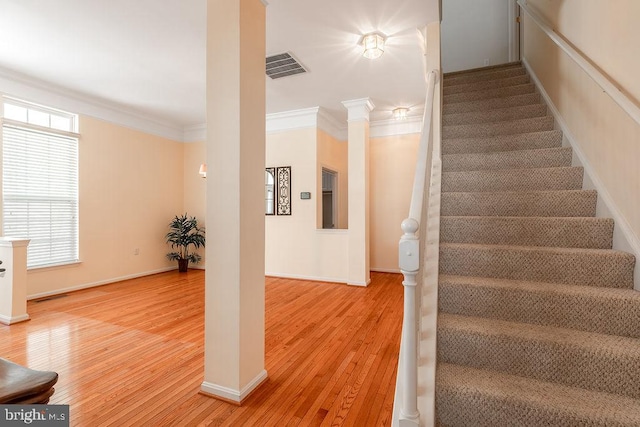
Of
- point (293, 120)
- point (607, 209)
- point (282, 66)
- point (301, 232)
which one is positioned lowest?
point (301, 232)

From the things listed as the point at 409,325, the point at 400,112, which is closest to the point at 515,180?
the point at 409,325

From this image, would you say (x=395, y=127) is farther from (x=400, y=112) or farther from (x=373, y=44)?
(x=373, y=44)

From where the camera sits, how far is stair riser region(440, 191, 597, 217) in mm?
1998

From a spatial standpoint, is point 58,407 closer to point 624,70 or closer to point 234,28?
point 234,28

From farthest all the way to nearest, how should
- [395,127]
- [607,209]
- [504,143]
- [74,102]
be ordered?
[395,127], [74,102], [504,143], [607,209]

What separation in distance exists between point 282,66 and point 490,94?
2.39 meters

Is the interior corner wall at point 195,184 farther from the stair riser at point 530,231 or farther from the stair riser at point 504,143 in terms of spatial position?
the stair riser at point 530,231

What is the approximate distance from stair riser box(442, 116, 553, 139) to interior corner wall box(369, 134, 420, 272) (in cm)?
258

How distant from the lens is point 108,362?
2.41 metres

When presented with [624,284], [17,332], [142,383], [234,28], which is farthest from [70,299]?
[624,284]

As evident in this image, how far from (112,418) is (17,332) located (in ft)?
7.10

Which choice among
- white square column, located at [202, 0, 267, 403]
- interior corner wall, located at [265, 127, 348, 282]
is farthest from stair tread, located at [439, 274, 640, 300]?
interior corner wall, located at [265, 127, 348, 282]

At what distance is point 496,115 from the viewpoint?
2998 mm

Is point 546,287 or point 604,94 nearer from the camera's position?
point 546,287
